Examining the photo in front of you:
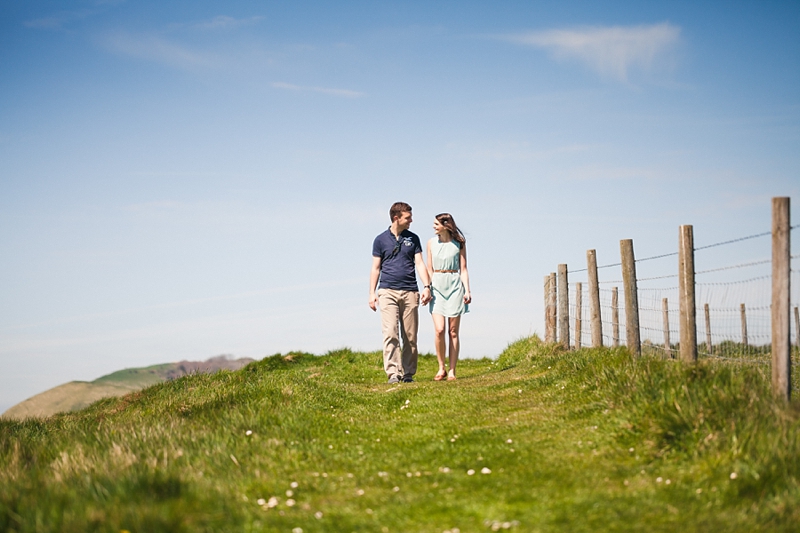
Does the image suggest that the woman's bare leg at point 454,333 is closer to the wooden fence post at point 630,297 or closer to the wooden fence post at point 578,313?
the wooden fence post at point 630,297

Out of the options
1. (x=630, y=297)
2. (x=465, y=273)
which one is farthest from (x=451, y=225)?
(x=630, y=297)

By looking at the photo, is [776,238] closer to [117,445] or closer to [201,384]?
[117,445]

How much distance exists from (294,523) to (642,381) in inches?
169

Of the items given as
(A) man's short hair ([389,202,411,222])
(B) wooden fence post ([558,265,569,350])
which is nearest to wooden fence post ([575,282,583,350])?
(B) wooden fence post ([558,265,569,350])

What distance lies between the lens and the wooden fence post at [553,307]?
1773cm

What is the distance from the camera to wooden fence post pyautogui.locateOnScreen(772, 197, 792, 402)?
7.34 metres

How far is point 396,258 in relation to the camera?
11992 mm

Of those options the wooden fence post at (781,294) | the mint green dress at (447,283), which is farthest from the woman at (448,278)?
the wooden fence post at (781,294)

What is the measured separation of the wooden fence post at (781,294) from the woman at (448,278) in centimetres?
511

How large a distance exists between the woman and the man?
0.68ft

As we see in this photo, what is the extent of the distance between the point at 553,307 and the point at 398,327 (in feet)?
22.0

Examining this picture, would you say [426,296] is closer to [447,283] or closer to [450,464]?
[447,283]

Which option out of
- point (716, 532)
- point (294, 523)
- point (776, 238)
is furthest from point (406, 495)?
point (776, 238)

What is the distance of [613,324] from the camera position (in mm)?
14773
